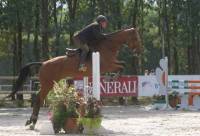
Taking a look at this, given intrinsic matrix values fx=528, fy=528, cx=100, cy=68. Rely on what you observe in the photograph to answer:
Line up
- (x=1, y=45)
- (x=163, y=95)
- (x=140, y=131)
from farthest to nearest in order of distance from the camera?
(x=1, y=45) → (x=163, y=95) → (x=140, y=131)

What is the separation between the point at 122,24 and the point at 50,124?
22.3 metres

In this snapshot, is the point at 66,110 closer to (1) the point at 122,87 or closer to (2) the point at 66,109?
(2) the point at 66,109

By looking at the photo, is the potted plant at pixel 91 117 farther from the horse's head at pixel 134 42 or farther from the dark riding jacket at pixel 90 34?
the horse's head at pixel 134 42

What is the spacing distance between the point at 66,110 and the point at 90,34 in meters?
2.06

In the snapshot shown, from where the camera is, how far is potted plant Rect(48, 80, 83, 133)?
1175cm

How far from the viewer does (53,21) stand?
37.0 meters

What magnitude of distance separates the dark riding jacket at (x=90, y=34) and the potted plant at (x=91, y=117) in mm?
2075

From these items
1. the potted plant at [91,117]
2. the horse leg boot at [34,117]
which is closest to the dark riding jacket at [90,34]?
the potted plant at [91,117]

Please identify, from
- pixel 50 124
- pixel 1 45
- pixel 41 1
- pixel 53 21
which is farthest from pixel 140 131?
pixel 1 45

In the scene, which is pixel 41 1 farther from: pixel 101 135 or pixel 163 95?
pixel 101 135

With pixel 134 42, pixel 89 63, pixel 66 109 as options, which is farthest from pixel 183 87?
pixel 66 109

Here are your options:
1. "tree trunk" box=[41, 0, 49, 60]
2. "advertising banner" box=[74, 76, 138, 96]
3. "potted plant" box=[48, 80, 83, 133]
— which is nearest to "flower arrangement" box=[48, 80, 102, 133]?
"potted plant" box=[48, 80, 83, 133]

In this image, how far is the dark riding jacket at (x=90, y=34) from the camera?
494 inches

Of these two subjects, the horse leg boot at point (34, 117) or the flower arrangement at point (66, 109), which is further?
the horse leg boot at point (34, 117)
